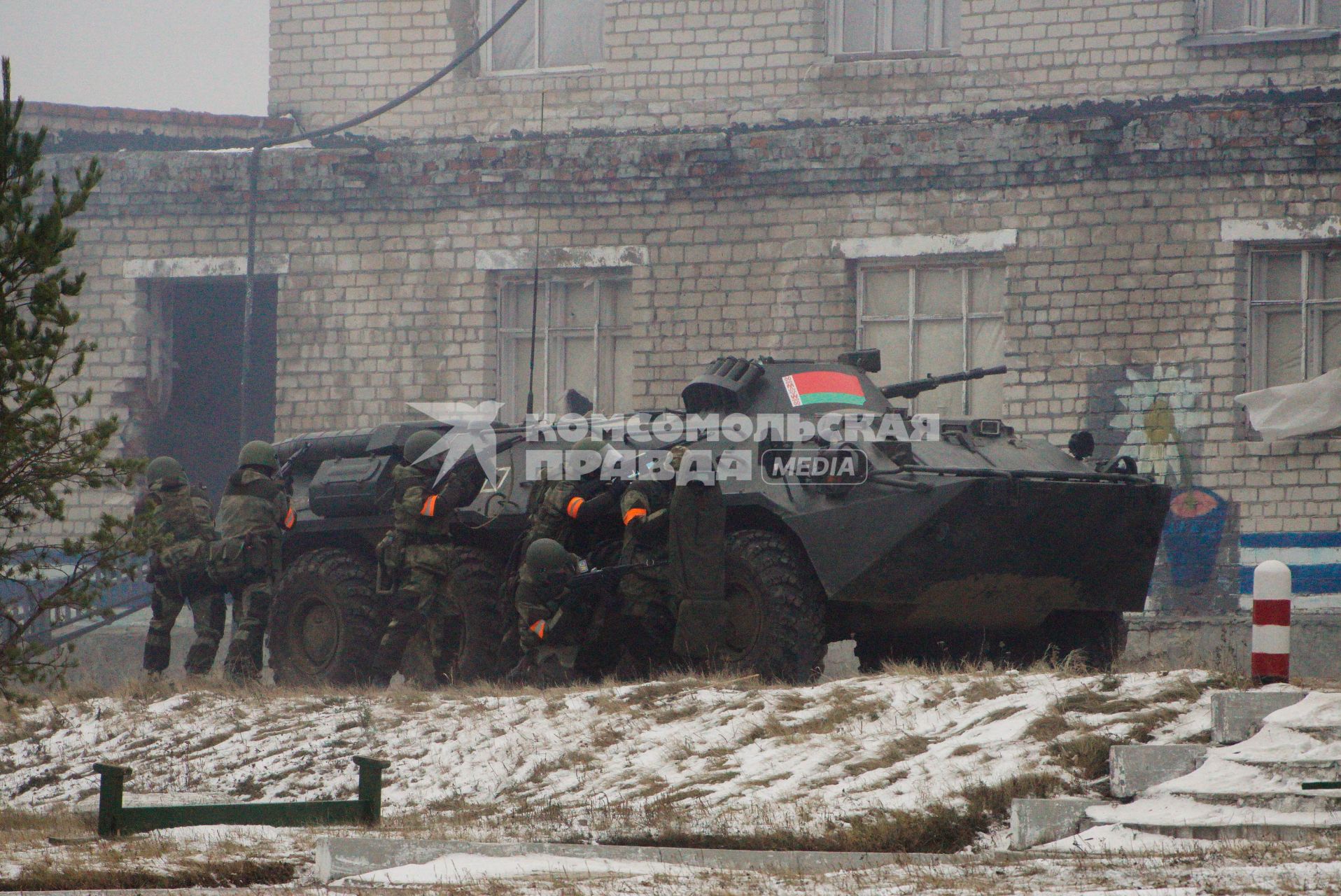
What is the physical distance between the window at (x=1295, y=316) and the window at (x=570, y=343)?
5.04m

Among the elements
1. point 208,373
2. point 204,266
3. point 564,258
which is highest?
point 564,258

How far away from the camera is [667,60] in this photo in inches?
673

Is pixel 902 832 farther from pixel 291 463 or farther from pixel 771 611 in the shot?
pixel 291 463

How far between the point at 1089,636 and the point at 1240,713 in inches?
146

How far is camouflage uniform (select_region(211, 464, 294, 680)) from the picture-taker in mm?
11391

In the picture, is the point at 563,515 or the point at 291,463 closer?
the point at 563,515

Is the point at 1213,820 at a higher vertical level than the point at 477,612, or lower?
lower

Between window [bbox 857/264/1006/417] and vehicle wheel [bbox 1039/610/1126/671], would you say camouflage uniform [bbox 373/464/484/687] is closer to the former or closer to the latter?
vehicle wheel [bbox 1039/610/1126/671]

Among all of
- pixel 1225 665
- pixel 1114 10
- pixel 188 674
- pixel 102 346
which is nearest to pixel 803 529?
pixel 1225 665

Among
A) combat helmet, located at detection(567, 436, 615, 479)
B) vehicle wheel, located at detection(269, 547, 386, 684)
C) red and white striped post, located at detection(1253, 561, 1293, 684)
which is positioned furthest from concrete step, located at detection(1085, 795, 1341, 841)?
vehicle wheel, located at detection(269, 547, 386, 684)

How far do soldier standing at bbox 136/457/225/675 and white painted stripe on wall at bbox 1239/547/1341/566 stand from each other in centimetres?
756

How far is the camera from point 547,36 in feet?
57.9

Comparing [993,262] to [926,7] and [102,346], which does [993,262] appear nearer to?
[926,7]

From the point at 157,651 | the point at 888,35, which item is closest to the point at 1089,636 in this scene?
the point at 157,651
